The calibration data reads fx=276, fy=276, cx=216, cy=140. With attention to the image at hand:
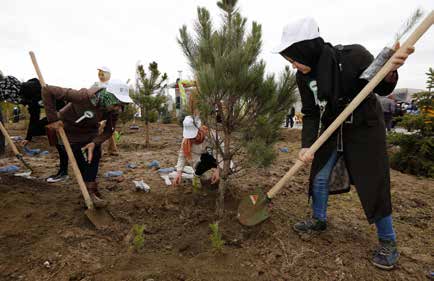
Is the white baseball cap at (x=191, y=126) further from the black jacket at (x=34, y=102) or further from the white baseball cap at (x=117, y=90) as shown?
the black jacket at (x=34, y=102)

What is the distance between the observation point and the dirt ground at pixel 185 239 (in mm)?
1870

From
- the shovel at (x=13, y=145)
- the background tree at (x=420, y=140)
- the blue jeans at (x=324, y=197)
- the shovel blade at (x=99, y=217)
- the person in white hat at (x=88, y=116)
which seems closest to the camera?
the blue jeans at (x=324, y=197)

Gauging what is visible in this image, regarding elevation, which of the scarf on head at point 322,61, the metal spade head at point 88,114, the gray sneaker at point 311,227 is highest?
the scarf on head at point 322,61

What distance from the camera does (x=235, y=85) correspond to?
214 cm

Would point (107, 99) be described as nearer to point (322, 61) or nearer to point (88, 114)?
point (88, 114)

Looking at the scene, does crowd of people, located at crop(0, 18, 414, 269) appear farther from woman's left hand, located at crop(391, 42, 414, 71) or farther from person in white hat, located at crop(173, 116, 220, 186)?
person in white hat, located at crop(173, 116, 220, 186)

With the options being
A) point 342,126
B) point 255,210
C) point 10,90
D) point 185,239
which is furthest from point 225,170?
point 10,90

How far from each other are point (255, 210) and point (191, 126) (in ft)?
3.31

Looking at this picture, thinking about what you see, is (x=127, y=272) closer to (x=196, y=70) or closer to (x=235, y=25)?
(x=196, y=70)

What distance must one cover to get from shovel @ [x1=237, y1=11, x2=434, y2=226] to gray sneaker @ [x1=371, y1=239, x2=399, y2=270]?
791 mm

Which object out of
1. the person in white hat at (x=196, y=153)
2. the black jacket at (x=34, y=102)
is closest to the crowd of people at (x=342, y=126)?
the person in white hat at (x=196, y=153)

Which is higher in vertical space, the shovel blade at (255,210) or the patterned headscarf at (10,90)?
the patterned headscarf at (10,90)

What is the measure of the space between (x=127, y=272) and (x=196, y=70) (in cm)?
156

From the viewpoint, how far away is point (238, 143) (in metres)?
2.47
